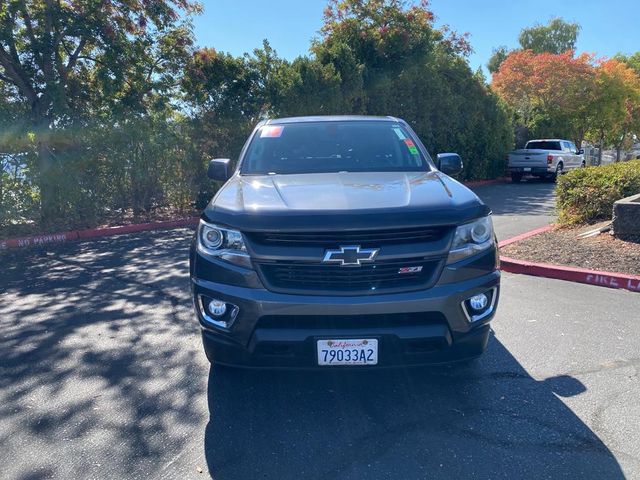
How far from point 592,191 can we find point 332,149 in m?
5.80

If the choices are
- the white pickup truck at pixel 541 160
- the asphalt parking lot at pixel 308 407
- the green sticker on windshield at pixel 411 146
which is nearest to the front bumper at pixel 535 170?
the white pickup truck at pixel 541 160

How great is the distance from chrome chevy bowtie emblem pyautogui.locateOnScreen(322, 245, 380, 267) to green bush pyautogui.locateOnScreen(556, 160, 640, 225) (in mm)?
6914

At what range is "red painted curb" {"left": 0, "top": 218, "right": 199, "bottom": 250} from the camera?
9.19 metres

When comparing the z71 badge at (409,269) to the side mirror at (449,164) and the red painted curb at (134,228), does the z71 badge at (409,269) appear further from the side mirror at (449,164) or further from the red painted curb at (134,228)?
the red painted curb at (134,228)

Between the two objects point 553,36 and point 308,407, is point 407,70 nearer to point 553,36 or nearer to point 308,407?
point 308,407

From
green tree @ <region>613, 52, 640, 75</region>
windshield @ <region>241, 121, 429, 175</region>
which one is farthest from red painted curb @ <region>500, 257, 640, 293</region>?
green tree @ <region>613, 52, 640, 75</region>

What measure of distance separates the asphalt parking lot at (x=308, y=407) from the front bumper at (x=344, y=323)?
0.46 metres

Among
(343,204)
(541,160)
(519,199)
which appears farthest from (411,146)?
(541,160)

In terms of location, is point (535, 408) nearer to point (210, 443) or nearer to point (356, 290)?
point (356, 290)

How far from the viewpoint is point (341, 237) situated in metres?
3.15

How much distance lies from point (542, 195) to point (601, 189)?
27.6 ft

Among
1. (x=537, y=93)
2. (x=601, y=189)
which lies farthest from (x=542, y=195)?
(x=537, y=93)

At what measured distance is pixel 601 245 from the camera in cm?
723

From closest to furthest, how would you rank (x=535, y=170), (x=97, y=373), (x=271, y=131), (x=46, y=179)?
(x=97, y=373), (x=271, y=131), (x=46, y=179), (x=535, y=170)
